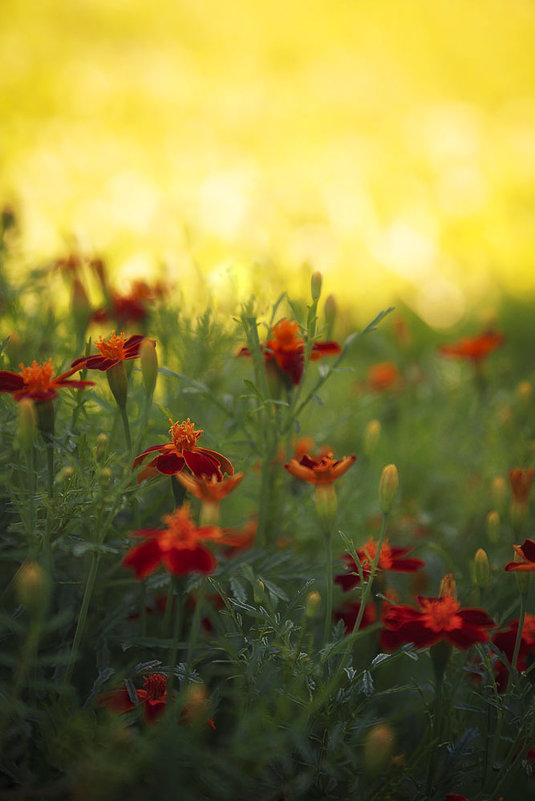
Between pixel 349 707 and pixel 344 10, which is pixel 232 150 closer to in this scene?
pixel 344 10

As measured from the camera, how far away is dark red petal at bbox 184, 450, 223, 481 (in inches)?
25.2

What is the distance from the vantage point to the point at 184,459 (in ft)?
2.10

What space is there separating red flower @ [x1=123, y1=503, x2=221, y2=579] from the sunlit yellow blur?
4.09 ft

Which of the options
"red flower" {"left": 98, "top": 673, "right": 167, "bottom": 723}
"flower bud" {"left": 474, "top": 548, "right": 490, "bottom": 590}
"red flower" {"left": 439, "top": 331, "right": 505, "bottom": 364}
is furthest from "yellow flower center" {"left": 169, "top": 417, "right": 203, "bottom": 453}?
"red flower" {"left": 439, "top": 331, "right": 505, "bottom": 364}

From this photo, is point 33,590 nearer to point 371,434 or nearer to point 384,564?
point 384,564

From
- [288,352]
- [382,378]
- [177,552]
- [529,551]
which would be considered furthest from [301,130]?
[177,552]

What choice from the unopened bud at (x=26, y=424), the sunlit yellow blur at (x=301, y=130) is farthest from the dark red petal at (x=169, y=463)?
the sunlit yellow blur at (x=301, y=130)

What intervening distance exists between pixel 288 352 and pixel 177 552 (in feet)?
1.08

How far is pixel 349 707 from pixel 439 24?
16.7ft

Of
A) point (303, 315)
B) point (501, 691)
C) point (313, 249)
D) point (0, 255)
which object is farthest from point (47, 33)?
point (501, 691)

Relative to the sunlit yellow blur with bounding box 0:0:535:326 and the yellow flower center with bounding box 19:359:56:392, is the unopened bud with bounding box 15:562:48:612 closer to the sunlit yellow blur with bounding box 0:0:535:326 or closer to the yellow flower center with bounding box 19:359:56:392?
the yellow flower center with bounding box 19:359:56:392

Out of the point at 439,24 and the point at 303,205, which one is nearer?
the point at 303,205

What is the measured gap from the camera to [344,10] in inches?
182

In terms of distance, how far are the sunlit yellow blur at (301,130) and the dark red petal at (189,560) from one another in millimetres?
1267
